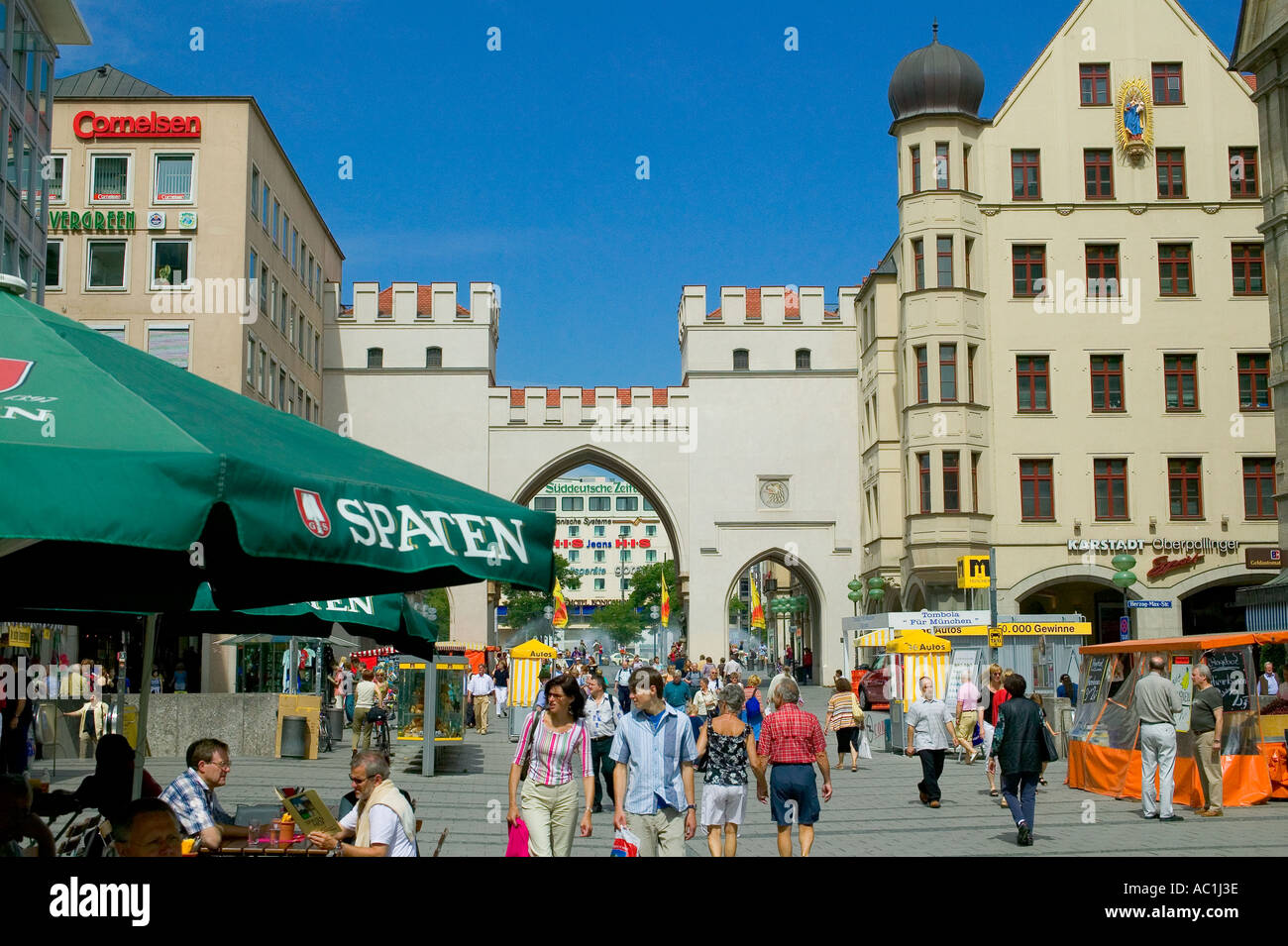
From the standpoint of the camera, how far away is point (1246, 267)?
43.9 m

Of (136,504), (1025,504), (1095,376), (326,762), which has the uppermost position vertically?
(1095,376)

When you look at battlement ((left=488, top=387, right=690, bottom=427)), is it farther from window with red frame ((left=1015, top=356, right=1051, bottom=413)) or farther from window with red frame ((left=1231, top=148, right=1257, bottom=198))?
window with red frame ((left=1231, top=148, right=1257, bottom=198))

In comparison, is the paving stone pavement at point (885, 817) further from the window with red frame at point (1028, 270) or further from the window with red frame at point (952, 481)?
the window with red frame at point (1028, 270)

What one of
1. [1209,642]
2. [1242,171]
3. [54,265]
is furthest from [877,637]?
[54,265]

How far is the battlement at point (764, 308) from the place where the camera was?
178 feet

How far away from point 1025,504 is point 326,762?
26.9 m

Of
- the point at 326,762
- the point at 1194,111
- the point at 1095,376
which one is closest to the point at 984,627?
the point at 1095,376

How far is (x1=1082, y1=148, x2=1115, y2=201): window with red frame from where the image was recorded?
43.8 m

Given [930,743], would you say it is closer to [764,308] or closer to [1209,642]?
[1209,642]

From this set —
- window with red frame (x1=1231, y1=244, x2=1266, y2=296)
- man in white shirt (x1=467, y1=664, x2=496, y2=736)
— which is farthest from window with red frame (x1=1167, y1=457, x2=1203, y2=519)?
man in white shirt (x1=467, y1=664, x2=496, y2=736)

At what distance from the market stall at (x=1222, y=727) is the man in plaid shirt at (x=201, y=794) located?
11.2m

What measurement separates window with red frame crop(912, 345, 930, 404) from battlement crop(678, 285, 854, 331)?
1093 centimetres
